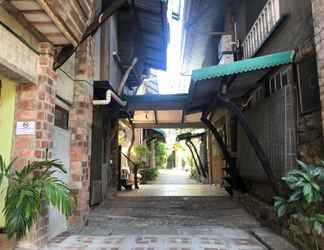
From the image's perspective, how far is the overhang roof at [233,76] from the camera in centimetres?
466

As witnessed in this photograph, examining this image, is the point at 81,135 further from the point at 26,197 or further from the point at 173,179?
the point at 173,179

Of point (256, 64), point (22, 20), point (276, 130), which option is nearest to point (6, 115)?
point (22, 20)

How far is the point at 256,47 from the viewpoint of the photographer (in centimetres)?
678

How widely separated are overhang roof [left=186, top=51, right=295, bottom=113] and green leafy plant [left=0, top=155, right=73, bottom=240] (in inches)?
106

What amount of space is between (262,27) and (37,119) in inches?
190

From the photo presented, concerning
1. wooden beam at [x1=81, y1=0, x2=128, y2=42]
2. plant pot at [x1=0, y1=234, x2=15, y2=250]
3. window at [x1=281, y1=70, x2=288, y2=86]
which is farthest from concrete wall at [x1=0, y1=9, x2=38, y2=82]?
window at [x1=281, y1=70, x2=288, y2=86]

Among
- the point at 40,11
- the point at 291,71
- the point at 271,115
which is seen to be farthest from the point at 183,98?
the point at 40,11

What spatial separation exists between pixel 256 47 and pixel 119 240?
4961 millimetres

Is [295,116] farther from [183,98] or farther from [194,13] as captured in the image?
[194,13]

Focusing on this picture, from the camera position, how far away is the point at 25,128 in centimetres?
387

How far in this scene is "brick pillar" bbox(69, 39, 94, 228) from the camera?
5.29 meters

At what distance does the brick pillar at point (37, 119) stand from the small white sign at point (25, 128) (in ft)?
0.09

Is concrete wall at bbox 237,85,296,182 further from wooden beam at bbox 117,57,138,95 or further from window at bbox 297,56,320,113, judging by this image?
wooden beam at bbox 117,57,138,95

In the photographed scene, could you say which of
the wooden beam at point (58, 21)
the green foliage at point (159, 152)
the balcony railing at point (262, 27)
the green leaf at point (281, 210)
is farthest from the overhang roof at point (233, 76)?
the green foliage at point (159, 152)
